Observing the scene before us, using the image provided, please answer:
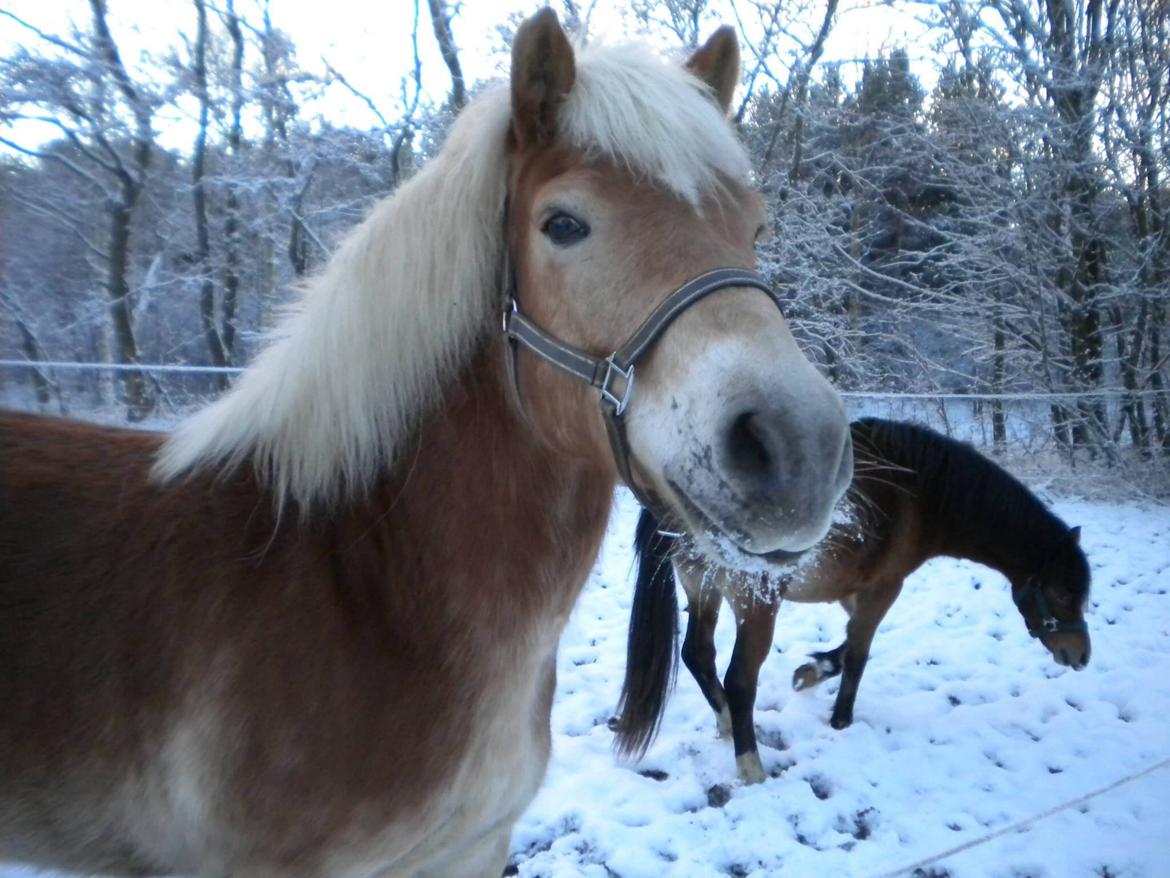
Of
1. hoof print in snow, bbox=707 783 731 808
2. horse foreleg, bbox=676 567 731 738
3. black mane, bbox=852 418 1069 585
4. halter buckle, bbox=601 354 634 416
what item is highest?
halter buckle, bbox=601 354 634 416

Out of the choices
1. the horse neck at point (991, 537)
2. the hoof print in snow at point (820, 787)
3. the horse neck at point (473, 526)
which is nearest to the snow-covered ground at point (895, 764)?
the hoof print in snow at point (820, 787)

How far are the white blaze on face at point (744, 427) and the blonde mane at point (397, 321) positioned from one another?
1.39ft

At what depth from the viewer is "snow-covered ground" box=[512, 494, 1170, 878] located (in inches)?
121

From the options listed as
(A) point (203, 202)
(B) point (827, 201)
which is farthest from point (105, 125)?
(B) point (827, 201)

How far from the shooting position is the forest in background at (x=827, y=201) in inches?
384

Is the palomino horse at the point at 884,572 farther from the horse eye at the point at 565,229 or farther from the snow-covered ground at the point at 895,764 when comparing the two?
the horse eye at the point at 565,229

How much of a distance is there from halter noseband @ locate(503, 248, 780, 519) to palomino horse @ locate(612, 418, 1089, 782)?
2447mm

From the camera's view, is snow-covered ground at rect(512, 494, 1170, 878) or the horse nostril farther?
snow-covered ground at rect(512, 494, 1170, 878)

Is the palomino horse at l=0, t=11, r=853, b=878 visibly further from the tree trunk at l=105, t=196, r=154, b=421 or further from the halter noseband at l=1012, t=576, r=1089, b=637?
the tree trunk at l=105, t=196, r=154, b=421

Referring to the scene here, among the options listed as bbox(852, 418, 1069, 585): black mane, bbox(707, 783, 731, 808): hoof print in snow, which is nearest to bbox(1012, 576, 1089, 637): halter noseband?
bbox(852, 418, 1069, 585): black mane

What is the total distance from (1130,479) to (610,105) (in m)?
9.85

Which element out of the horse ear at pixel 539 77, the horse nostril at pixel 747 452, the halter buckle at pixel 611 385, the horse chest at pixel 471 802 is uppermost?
the horse ear at pixel 539 77

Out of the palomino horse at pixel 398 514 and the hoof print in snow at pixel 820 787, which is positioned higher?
the palomino horse at pixel 398 514

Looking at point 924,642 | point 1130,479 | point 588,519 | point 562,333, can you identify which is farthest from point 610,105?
point 1130,479
